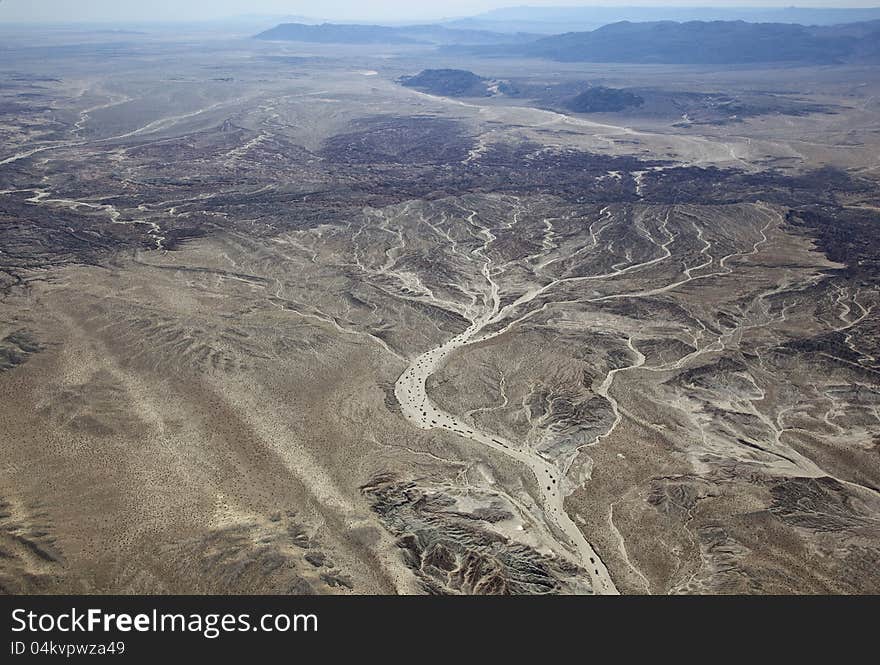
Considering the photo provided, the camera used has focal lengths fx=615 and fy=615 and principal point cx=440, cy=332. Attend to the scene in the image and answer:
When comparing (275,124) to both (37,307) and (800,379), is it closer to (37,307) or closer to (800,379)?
(37,307)

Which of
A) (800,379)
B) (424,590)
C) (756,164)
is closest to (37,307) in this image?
(424,590)

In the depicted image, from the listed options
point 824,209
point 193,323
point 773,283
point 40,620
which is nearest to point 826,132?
point 824,209

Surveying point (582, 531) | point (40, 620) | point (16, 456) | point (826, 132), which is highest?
point (826, 132)

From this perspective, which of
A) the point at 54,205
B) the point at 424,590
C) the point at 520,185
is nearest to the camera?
the point at 424,590

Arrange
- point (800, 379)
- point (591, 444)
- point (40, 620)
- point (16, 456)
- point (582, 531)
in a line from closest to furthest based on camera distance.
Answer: point (40, 620)
point (582, 531)
point (16, 456)
point (591, 444)
point (800, 379)

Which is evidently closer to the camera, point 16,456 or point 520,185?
point 16,456

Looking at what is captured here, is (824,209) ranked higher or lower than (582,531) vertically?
higher
